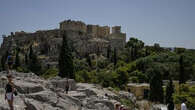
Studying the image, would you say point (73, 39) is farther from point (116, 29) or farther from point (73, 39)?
point (116, 29)

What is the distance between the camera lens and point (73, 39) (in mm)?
88375

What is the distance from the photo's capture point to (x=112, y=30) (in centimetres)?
11000

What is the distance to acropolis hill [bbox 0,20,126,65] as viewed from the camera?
83812 millimetres

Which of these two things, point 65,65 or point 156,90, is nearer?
point 156,90

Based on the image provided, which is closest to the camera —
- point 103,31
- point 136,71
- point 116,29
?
point 136,71

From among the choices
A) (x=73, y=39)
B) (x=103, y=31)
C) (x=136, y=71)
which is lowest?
(x=136, y=71)

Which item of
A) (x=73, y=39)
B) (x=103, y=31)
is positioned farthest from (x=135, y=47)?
(x=103, y=31)

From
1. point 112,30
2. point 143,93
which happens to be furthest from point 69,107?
point 112,30

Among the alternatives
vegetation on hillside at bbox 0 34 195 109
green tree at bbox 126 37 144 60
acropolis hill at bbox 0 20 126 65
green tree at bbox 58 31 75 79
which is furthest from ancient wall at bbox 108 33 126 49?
green tree at bbox 58 31 75 79

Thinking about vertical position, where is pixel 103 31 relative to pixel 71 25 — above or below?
below

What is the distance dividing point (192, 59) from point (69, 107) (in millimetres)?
48453

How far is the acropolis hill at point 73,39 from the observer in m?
83.8

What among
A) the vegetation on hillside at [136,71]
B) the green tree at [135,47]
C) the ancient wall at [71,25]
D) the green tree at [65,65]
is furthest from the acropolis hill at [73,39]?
the green tree at [65,65]

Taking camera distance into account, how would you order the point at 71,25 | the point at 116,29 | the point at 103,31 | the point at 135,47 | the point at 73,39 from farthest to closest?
1. the point at 116,29
2. the point at 103,31
3. the point at 71,25
4. the point at 73,39
5. the point at 135,47
